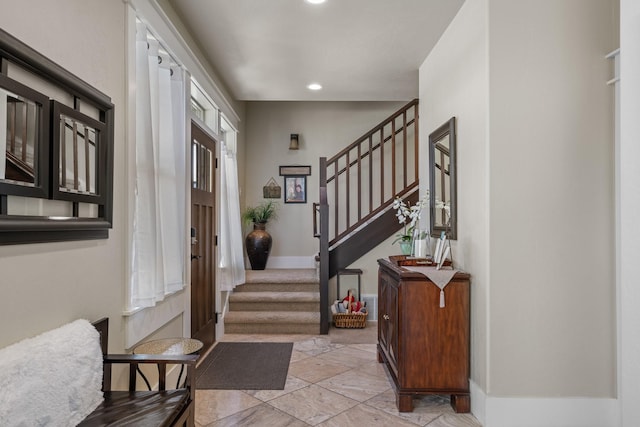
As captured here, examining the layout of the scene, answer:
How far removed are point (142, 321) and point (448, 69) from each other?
2.92 m

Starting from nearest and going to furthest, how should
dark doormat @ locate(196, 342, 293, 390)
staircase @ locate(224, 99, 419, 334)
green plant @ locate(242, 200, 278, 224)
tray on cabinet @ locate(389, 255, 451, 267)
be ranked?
tray on cabinet @ locate(389, 255, 451, 267)
dark doormat @ locate(196, 342, 293, 390)
staircase @ locate(224, 99, 419, 334)
green plant @ locate(242, 200, 278, 224)

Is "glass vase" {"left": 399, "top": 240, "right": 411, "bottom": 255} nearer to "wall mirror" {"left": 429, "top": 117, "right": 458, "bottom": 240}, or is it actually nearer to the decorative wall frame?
"wall mirror" {"left": 429, "top": 117, "right": 458, "bottom": 240}

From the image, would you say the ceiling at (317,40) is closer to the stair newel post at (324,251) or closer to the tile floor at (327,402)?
the stair newel post at (324,251)

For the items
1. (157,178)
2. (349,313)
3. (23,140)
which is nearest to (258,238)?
(349,313)

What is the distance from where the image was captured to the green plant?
6059 millimetres

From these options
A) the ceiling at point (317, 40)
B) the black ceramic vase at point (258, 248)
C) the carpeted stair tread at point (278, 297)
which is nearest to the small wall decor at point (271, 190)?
the black ceramic vase at point (258, 248)

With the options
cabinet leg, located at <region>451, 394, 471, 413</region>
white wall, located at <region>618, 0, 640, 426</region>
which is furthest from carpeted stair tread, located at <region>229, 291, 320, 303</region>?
white wall, located at <region>618, 0, 640, 426</region>

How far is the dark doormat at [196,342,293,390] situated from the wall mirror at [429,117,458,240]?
181cm

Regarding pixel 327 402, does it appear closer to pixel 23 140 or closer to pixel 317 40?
pixel 23 140

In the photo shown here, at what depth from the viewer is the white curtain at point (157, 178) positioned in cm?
233

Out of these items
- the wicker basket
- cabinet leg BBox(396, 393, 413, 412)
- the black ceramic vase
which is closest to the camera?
cabinet leg BBox(396, 393, 413, 412)

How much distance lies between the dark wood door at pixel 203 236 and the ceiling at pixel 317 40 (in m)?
0.83

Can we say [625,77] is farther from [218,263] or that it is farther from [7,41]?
[218,263]

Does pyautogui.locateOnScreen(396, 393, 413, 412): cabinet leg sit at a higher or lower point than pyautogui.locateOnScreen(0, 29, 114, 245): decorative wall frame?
lower
